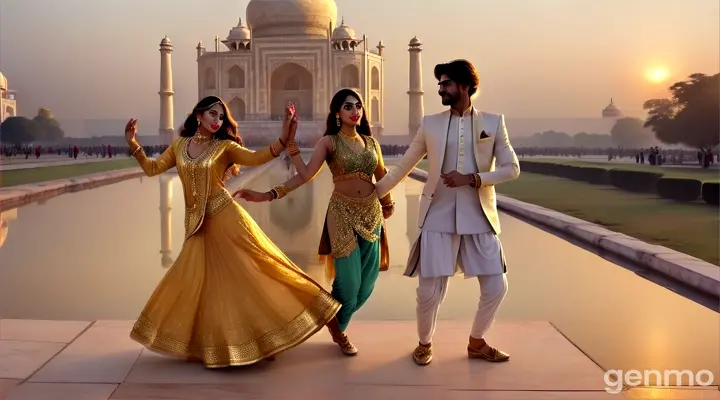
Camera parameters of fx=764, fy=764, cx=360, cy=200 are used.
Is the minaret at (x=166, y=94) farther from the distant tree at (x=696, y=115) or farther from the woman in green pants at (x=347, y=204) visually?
the woman in green pants at (x=347, y=204)

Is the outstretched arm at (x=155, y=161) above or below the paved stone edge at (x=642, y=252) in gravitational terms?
above

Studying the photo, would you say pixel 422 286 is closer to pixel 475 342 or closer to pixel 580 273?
pixel 475 342

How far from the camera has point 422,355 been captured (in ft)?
10.8

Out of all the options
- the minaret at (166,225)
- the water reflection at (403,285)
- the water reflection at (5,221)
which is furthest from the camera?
the water reflection at (5,221)

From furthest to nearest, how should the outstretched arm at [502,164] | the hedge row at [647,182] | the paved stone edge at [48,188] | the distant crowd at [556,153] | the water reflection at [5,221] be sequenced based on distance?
the distant crowd at [556,153] → the paved stone edge at [48,188] → the hedge row at [647,182] → the water reflection at [5,221] → the outstretched arm at [502,164]

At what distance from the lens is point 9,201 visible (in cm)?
1079

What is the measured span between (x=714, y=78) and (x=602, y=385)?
23.4 meters

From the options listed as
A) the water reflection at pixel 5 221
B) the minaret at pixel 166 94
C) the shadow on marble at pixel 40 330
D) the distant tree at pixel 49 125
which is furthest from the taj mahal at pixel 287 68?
the shadow on marble at pixel 40 330

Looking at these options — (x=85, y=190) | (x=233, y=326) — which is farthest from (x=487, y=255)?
(x=85, y=190)

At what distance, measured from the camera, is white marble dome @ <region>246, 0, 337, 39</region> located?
1661 inches

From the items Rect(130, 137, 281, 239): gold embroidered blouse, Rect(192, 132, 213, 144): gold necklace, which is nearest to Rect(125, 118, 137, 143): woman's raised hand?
Rect(130, 137, 281, 239): gold embroidered blouse

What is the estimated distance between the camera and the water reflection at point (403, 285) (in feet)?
12.7

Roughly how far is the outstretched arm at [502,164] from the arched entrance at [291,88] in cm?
4120

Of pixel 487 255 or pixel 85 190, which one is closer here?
pixel 487 255
